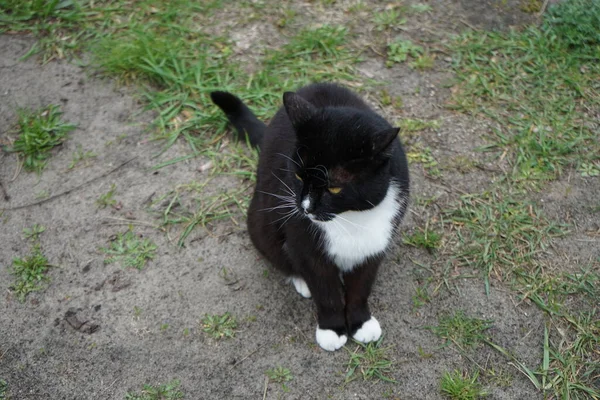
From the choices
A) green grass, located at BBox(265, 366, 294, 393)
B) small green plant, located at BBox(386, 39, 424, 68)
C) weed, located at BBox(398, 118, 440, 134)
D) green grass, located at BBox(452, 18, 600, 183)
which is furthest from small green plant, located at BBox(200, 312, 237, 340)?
small green plant, located at BBox(386, 39, 424, 68)

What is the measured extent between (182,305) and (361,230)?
101cm

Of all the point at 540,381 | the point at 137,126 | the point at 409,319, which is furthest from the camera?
the point at 137,126

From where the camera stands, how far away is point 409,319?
2.60 metres

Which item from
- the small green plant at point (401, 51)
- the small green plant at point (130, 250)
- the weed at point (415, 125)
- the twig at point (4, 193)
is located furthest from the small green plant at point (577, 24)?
the twig at point (4, 193)

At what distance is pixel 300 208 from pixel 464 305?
1064mm

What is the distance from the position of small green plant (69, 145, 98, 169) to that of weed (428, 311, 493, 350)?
2.11m

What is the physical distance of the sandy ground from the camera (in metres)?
2.43

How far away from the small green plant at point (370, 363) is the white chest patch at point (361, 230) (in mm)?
473

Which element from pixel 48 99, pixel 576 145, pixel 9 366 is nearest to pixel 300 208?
pixel 9 366

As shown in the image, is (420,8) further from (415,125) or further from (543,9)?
(415,125)

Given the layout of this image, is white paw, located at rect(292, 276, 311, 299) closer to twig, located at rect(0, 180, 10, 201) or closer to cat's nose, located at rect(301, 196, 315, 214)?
cat's nose, located at rect(301, 196, 315, 214)

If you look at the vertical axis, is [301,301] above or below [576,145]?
below

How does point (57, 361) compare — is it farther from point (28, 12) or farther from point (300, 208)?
point (28, 12)

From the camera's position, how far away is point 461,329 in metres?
2.53
